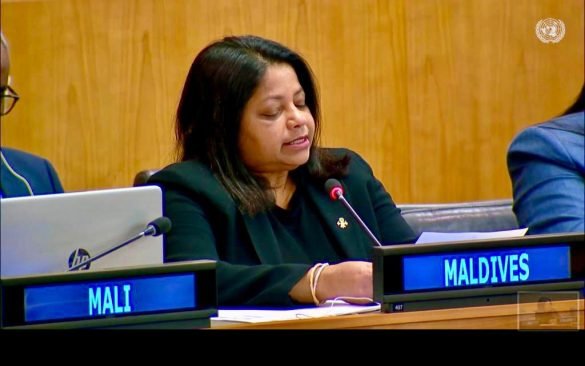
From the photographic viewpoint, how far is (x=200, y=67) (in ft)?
9.04

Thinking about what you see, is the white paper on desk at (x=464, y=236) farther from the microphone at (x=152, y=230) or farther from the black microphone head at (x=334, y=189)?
the microphone at (x=152, y=230)

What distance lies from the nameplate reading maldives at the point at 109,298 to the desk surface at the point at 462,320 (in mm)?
92

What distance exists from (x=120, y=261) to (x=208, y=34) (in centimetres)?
63

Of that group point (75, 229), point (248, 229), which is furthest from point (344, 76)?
point (75, 229)

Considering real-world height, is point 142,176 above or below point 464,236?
above

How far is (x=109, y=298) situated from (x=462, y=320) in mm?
582

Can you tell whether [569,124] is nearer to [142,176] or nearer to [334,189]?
[334,189]

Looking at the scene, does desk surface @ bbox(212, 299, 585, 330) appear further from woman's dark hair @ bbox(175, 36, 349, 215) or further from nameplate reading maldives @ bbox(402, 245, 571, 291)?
woman's dark hair @ bbox(175, 36, 349, 215)

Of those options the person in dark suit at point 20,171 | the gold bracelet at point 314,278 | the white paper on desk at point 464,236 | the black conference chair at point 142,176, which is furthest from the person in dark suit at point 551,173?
the person in dark suit at point 20,171

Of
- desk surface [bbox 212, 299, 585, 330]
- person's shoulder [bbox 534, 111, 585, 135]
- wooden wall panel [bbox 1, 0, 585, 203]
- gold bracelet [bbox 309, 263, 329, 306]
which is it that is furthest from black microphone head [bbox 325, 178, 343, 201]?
person's shoulder [bbox 534, 111, 585, 135]

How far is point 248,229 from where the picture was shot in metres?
2.70

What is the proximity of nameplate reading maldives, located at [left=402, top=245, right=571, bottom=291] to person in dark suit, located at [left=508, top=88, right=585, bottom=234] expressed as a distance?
321 mm
